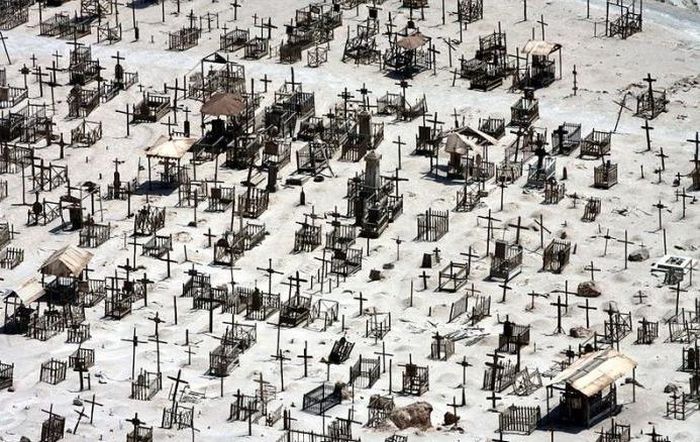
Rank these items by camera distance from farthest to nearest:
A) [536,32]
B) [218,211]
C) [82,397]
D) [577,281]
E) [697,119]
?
[536,32]
[697,119]
[218,211]
[577,281]
[82,397]

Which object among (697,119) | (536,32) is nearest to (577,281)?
(697,119)

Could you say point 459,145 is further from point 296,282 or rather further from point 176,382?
point 176,382

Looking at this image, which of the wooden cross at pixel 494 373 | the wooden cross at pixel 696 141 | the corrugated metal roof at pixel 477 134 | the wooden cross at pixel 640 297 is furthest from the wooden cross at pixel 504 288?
the wooden cross at pixel 696 141

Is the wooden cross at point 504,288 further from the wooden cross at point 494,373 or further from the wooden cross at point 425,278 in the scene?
the wooden cross at point 494,373

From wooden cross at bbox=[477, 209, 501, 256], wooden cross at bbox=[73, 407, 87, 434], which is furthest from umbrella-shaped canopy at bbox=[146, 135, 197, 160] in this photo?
wooden cross at bbox=[73, 407, 87, 434]

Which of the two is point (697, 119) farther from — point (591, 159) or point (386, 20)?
point (386, 20)

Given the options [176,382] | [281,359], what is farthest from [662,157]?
[176,382]
